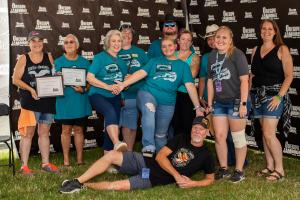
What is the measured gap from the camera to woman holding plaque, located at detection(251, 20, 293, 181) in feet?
17.9

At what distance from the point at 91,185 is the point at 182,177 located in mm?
966

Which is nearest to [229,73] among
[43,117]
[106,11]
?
[43,117]

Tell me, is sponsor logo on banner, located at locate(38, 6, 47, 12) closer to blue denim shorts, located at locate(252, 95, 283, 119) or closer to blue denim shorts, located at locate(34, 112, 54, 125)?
blue denim shorts, located at locate(34, 112, 54, 125)

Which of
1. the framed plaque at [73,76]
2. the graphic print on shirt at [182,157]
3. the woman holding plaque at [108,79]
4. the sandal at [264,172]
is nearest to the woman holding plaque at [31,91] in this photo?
the framed plaque at [73,76]

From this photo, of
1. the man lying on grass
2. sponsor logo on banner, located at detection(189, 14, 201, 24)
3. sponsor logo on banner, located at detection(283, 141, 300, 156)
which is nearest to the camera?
the man lying on grass

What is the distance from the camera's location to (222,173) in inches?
223

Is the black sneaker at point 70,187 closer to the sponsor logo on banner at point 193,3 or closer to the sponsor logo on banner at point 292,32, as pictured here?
the sponsor logo on banner at point 292,32

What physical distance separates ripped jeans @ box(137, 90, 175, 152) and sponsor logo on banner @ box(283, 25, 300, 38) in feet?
7.70

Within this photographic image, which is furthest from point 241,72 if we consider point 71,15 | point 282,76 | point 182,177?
point 71,15

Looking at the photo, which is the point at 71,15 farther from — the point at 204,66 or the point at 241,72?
the point at 241,72

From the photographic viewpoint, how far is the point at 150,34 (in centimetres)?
860

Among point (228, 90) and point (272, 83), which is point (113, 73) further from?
point (272, 83)

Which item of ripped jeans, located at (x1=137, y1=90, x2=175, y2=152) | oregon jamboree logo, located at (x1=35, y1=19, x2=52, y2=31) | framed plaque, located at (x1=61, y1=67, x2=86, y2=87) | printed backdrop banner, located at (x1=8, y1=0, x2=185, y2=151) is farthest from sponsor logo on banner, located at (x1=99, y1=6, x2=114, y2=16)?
ripped jeans, located at (x1=137, y1=90, x2=175, y2=152)

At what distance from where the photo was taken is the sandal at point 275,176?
5629 millimetres
